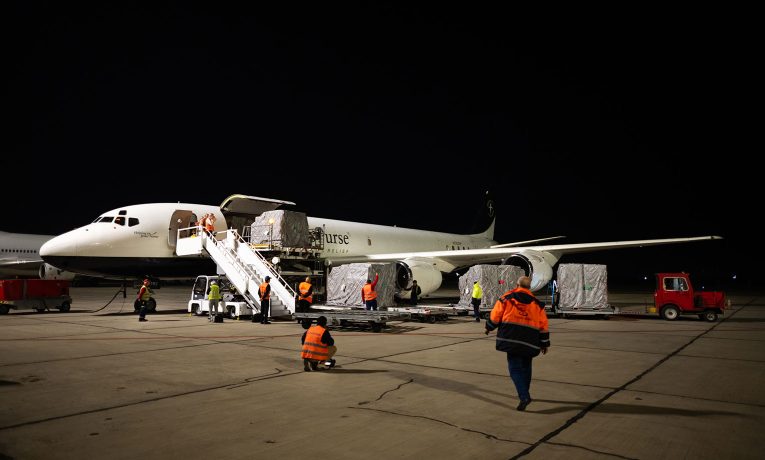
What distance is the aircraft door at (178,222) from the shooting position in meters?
17.5

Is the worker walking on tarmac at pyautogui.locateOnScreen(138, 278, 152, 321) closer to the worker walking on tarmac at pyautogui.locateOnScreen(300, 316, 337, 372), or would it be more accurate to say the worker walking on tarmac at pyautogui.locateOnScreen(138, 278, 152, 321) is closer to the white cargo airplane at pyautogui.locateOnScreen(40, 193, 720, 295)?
the white cargo airplane at pyautogui.locateOnScreen(40, 193, 720, 295)

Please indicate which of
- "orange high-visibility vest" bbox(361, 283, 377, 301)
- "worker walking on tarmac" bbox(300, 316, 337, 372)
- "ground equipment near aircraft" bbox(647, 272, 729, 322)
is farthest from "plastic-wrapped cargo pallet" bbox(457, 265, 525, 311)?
"worker walking on tarmac" bbox(300, 316, 337, 372)

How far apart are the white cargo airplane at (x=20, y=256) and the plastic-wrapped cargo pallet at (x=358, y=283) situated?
978 inches

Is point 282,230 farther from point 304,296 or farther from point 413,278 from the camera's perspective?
point 413,278

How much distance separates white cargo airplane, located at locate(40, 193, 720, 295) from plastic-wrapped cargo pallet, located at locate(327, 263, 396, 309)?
111 inches

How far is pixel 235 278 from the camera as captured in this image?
1566cm

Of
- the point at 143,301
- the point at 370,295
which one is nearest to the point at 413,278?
the point at 370,295

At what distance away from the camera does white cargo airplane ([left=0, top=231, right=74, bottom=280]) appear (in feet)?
111

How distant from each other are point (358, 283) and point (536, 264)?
6998 millimetres

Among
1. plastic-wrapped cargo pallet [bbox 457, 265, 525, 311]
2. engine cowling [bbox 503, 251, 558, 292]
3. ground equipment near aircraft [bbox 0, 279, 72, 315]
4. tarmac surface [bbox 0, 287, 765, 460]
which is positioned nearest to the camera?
tarmac surface [bbox 0, 287, 765, 460]

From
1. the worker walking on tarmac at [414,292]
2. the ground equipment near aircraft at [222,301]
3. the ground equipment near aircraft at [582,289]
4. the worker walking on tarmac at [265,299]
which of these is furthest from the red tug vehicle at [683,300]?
the ground equipment near aircraft at [222,301]

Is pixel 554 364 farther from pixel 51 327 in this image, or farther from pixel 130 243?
pixel 130 243

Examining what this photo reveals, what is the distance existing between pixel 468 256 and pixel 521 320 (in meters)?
15.6

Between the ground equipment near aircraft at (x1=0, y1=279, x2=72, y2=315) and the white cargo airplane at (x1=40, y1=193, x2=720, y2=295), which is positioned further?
the ground equipment near aircraft at (x1=0, y1=279, x2=72, y2=315)
